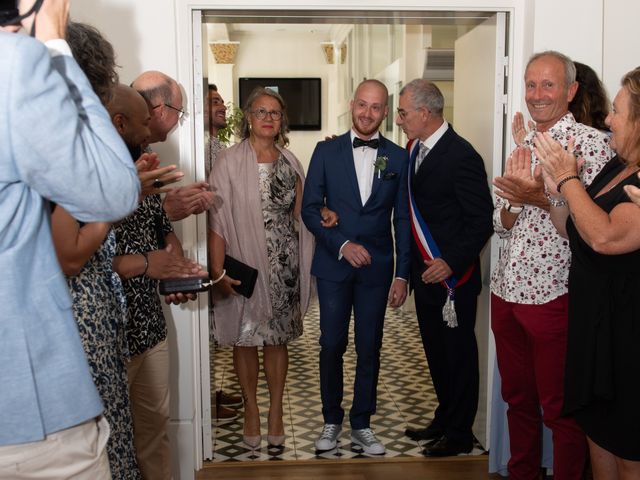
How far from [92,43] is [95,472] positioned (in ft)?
3.09

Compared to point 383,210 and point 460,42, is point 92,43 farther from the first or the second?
point 460,42

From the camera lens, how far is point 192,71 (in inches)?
140

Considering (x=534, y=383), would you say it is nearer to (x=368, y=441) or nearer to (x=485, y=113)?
(x=368, y=441)

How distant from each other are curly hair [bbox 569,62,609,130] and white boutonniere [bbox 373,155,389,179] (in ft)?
3.35

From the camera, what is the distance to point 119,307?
2084mm

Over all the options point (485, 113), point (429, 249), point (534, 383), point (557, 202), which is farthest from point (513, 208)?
point (485, 113)

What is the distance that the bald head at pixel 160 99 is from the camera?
3.11 m

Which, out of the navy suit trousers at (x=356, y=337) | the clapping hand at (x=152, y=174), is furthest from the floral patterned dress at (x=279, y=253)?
the clapping hand at (x=152, y=174)

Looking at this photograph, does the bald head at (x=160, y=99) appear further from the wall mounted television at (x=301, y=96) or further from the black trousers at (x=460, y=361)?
the wall mounted television at (x=301, y=96)

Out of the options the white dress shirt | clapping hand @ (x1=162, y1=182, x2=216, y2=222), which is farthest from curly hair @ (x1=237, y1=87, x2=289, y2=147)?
clapping hand @ (x1=162, y1=182, x2=216, y2=222)

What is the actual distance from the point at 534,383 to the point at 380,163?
4.31 ft

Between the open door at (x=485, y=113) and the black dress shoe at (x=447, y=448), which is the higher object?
the open door at (x=485, y=113)

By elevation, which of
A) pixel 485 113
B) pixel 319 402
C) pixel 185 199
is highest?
pixel 485 113

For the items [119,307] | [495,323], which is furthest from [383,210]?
[119,307]
